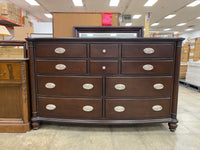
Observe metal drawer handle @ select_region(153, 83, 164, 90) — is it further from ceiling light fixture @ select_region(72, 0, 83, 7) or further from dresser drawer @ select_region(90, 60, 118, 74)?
ceiling light fixture @ select_region(72, 0, 83, 7)

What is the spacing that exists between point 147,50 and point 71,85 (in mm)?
880

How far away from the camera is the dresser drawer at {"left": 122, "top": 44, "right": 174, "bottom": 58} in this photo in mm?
1345

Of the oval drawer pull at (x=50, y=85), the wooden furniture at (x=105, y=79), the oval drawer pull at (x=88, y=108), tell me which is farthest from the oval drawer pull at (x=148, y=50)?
the oval drawer pull at (x=50, y=85)

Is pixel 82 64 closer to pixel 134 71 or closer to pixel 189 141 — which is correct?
pixel 134 71

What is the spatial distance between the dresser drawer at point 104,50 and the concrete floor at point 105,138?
866mm

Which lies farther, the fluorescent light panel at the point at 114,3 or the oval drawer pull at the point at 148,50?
the fluorescent light panel at the point at 114,3

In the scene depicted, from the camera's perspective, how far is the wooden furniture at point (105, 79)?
1.35 m

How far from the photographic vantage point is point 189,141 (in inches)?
51.8

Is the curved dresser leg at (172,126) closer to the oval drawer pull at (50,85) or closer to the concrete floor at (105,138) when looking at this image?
the concrete floor at (105,138)

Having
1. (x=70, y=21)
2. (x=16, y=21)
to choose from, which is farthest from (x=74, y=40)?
(x=16, y=21)

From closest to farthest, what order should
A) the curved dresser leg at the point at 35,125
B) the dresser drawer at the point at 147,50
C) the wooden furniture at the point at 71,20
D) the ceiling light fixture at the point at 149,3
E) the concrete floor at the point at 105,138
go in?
the concrete floor at the point at 105,138 < the dresser drawer at the point at 147,50 < the curved dresser leg at the point at 35,125 < the wooden furniture at the point at 71,20 < the ceiling light fixture at the point at 149,3

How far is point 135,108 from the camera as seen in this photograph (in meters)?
1.41

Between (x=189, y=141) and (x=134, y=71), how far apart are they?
0.89 metres

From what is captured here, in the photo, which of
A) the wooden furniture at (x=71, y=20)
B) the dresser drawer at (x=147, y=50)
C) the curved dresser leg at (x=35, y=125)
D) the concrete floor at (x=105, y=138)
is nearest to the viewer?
the concrete floor at (x=105, y=138)
